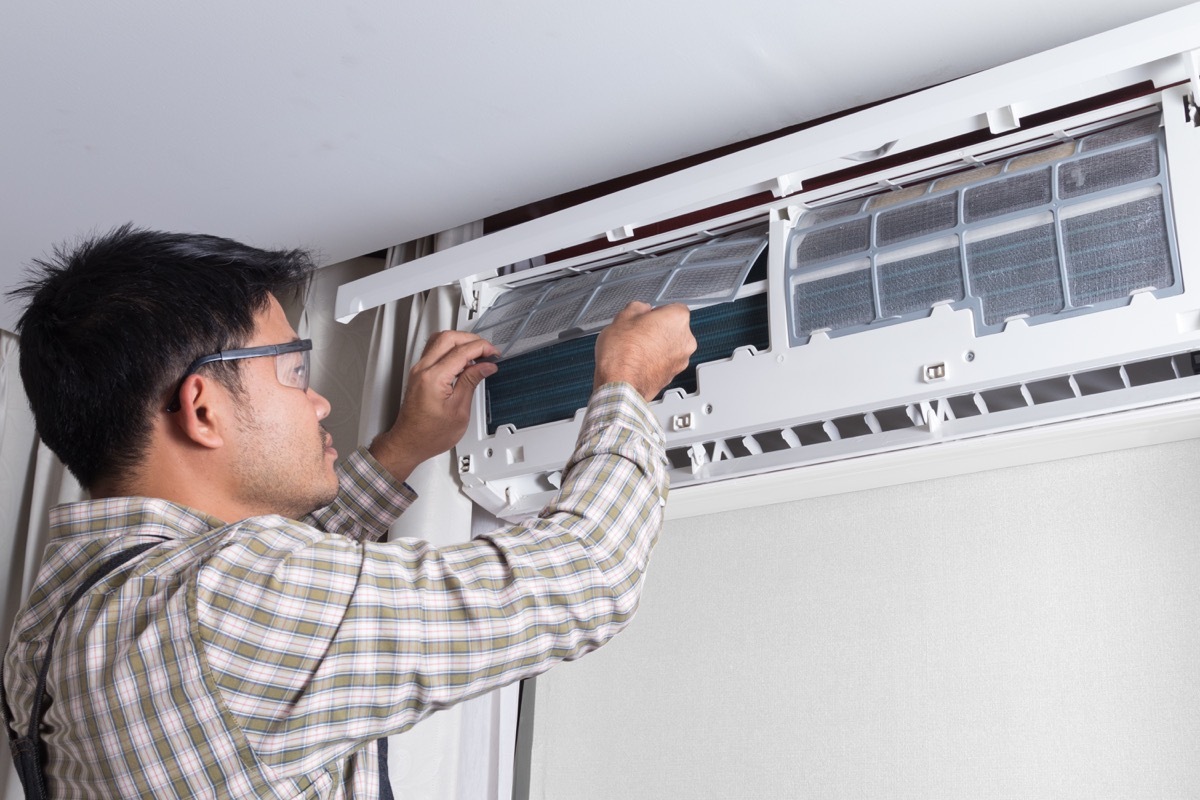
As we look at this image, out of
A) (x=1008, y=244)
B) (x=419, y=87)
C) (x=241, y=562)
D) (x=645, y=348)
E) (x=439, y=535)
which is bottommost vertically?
(x=241, y=562)

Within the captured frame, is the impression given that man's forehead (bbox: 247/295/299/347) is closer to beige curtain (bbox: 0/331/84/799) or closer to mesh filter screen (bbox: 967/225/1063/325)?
mesh filter screen (bbox: 967/225/1063/325)

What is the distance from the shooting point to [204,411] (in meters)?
1.12

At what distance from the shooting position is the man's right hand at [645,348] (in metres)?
1.16

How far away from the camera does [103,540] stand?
1026 millimetres

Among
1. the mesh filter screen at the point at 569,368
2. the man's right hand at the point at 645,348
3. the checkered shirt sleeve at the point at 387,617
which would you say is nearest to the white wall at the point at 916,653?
the mesh filter screen at the point at 569,368

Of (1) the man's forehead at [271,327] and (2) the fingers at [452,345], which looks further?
(2) the fingers at [452,345]

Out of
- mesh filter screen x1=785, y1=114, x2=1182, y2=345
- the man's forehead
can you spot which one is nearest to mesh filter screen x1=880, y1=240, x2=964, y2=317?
mesh filter screen x1=785, y1=114, x2=1182, y2=345

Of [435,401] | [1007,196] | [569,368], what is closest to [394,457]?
[435,401]

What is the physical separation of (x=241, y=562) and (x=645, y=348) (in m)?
0.45

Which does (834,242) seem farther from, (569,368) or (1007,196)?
(569,368)

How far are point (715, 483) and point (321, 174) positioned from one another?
705mm

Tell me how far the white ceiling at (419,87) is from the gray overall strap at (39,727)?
65 cm

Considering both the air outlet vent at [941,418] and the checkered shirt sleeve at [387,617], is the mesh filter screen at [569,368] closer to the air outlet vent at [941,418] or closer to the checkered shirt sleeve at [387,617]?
the air outlet vent at [941,418]

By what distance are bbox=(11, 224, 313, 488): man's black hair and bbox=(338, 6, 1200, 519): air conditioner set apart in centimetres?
48
